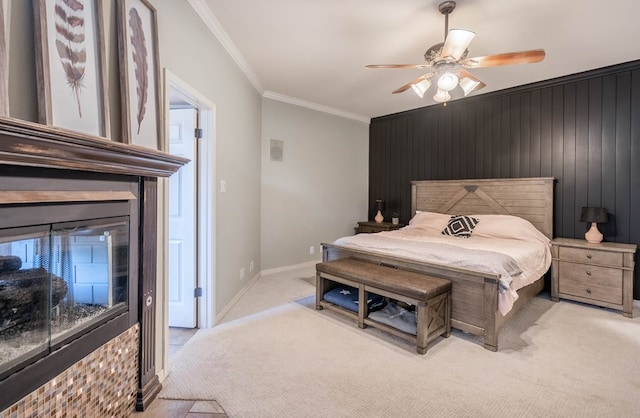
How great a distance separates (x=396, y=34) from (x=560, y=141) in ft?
8.40

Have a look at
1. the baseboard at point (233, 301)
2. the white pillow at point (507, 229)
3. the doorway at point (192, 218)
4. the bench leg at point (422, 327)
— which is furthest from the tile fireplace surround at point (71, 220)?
the white pillow at point (507, 229)

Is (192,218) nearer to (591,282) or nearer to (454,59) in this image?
(454,59)

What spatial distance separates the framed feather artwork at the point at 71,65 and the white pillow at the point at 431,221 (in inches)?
148

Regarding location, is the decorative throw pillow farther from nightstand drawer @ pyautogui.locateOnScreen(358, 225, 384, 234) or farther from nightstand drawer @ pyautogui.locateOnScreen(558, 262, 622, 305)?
nightstand drawer @ pyautogui.locateOnScreen(358, 225, 384, 234)

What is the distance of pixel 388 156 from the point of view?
5.36 m

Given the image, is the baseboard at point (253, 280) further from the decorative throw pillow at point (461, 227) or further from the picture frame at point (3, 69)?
the picture frame at point (3, 69)

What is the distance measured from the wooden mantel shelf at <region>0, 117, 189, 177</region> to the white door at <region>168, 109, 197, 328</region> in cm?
116

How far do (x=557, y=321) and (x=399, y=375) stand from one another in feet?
6.19

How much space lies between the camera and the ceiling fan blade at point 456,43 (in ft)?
6.63

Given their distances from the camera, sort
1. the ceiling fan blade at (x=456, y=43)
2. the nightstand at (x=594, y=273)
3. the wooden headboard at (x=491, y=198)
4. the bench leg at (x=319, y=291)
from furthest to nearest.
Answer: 1. the wooden headboard at (x=491, y=198)
2. the bench leg at (x=319, y=291)
3. the nightstand at (x=594, y=273)
4. the ceiling fan blade at (x=456, y=43)

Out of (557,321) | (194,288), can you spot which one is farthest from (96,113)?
(557,321)

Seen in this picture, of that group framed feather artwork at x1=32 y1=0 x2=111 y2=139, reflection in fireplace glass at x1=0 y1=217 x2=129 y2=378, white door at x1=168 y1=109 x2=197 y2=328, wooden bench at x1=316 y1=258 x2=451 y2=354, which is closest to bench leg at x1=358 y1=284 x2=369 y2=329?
wooden bench at x1=316 y1=258 x2=451 y2=354

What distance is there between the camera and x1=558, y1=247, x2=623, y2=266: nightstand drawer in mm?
2924

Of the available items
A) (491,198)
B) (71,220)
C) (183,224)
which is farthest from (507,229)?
(71,220)
